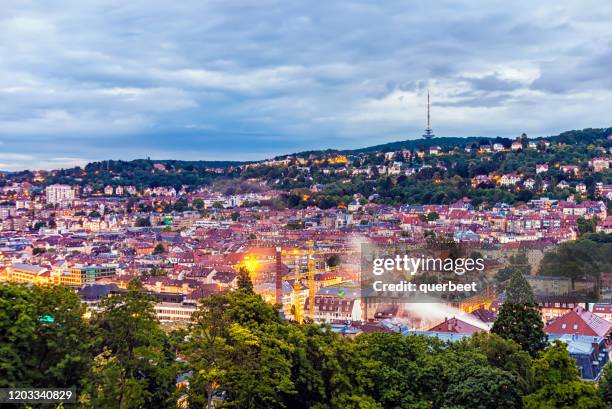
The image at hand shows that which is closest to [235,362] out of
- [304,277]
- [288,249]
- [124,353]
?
[124,353]

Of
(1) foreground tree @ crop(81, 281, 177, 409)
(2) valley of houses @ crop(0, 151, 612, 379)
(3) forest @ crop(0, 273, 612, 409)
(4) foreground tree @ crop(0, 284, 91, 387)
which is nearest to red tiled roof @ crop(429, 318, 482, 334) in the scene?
(2) valley of houses @ crop(0, 151, 612, 379)

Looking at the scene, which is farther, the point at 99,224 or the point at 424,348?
the point at 99,224

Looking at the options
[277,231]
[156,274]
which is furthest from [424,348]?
[277,231]

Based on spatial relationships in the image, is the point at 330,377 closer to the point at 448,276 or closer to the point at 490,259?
the point at 448,276

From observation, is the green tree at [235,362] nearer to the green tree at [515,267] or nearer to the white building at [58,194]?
the green tree at [515,267]

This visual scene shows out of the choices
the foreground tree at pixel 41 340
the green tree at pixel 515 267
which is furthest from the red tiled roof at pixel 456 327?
the foreground tree at pixel 41 340

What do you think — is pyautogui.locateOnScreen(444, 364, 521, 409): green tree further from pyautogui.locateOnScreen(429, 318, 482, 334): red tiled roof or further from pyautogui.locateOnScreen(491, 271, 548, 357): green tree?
pyautogui.locateOnScreen(429, 318, 482, 334): red tiled roof
